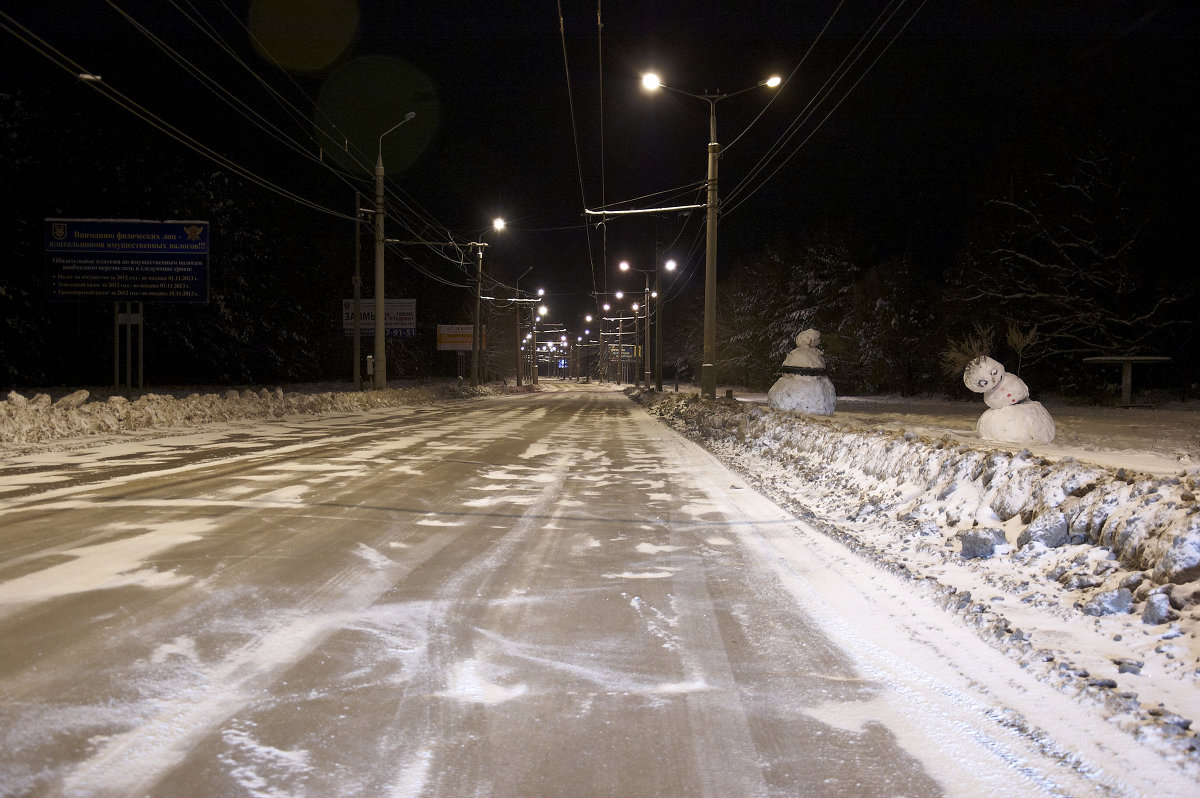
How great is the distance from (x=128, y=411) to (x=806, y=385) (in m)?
16.1

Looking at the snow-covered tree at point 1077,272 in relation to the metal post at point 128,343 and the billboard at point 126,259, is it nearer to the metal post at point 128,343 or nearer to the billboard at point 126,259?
the billboard at point 126,259

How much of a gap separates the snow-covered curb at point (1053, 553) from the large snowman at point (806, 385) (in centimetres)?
1037

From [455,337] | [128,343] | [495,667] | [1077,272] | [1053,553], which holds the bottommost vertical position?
[495,667]

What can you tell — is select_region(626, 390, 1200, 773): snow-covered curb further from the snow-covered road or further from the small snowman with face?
the small snowman with face

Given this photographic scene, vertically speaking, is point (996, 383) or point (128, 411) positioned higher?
point (996, 383)

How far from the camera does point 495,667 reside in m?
4.00

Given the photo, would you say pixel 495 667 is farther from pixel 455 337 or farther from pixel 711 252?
pixel 455 337

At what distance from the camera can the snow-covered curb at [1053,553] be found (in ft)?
12.6

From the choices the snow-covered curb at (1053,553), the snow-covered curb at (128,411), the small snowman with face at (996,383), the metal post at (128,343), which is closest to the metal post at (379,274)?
the snow-covered curb at (128,411)

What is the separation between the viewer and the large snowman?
65.6 ft

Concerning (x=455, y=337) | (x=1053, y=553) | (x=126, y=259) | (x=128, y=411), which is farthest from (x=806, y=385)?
(x=455, y=337)

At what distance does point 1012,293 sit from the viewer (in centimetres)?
3456

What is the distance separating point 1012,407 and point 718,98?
13654 millimetres

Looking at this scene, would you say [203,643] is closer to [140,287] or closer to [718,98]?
[718,98]
